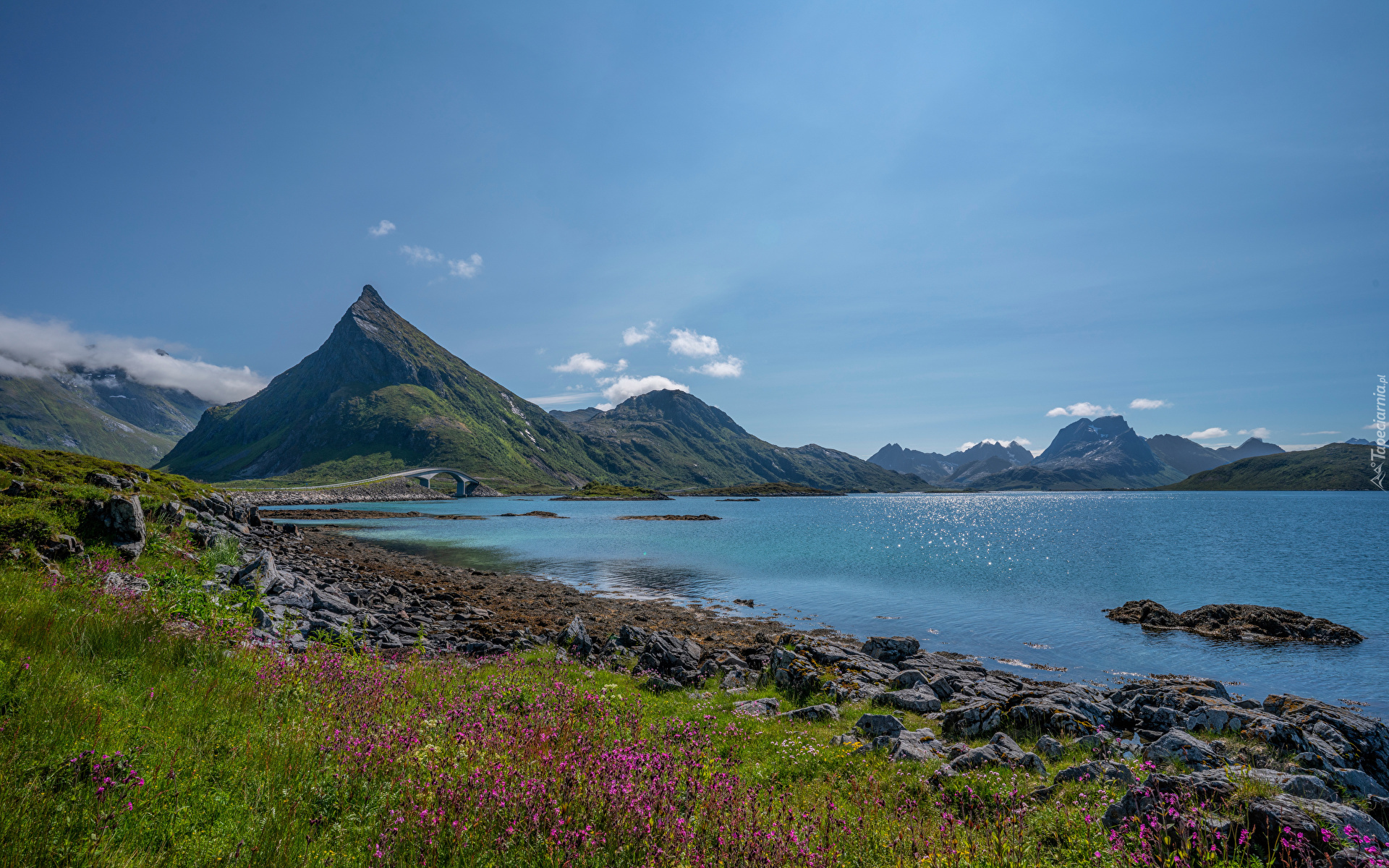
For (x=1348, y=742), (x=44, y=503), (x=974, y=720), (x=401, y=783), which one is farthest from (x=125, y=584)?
(x=1348, y=742)

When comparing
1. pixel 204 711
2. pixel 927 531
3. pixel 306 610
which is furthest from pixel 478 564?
pixel 927 531

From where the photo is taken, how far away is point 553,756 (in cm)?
643

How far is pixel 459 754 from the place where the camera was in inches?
255

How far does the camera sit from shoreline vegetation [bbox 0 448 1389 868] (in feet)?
16.0

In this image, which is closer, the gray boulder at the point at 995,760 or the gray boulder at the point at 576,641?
the gray boulder at the point at 995,760

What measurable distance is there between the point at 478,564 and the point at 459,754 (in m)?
50.2

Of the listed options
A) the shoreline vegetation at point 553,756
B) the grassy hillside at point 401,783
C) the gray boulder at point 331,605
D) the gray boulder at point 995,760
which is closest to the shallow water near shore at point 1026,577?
the shoreline vegetation at point 553,756

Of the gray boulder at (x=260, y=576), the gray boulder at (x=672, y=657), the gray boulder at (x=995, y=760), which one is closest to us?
the gray boulder at (x=995, y=760)

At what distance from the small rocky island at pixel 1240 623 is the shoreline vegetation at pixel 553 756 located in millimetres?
15960

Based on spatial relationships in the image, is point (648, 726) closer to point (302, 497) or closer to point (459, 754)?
point (459, 754)

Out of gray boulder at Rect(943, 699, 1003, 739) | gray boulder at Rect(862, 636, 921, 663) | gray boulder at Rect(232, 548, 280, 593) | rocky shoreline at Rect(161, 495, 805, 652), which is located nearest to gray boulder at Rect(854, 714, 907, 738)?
gray boulder at Rect(943, 699, 1003, 739)

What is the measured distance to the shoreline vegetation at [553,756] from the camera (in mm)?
4871

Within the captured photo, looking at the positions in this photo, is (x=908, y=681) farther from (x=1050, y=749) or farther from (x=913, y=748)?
(x=913, y=748)

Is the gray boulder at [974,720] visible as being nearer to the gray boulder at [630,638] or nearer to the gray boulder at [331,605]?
the gray boulder at [630,638]
